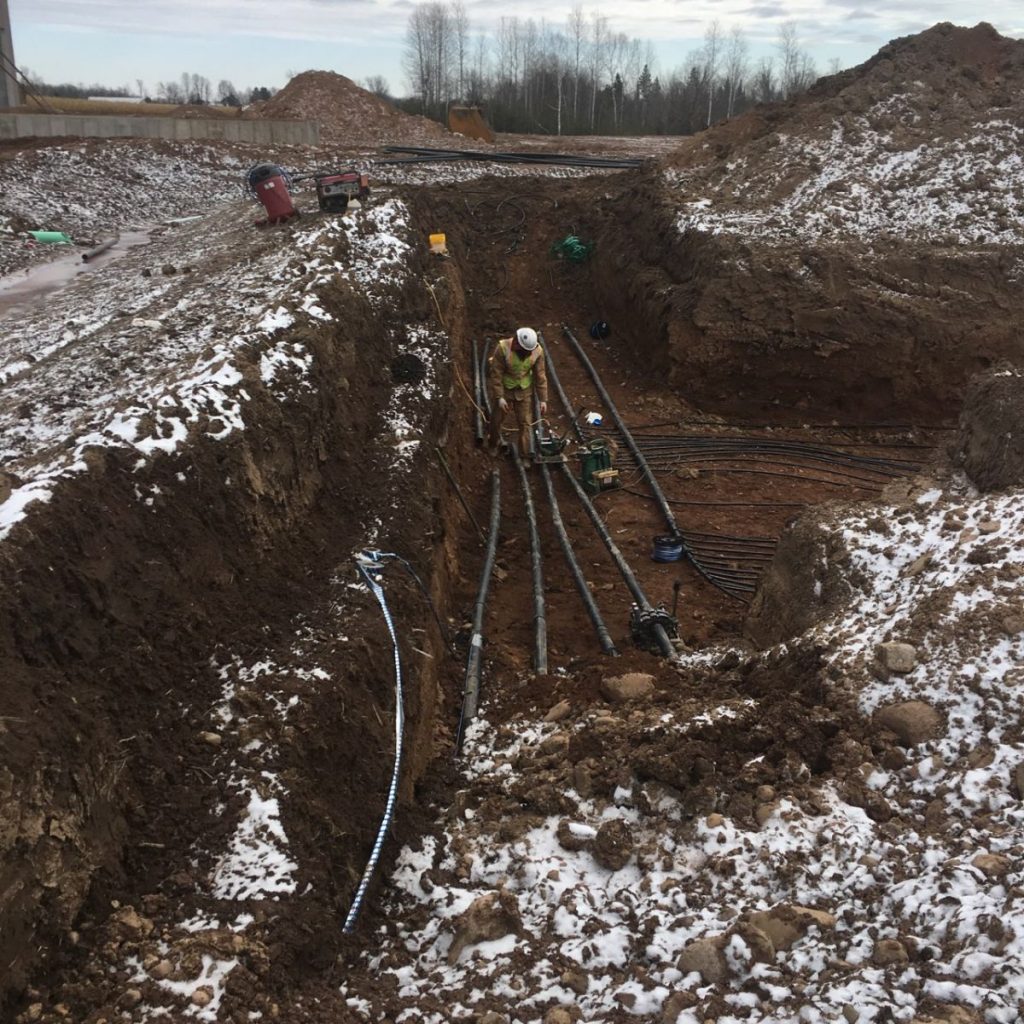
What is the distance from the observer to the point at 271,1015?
3.08 m

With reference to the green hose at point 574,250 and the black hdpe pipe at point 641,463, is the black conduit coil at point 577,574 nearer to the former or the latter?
the black hdpe pipe at point 641,463

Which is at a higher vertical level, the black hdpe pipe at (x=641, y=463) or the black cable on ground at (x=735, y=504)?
the black hdpe pipe at (x=641, y=463)

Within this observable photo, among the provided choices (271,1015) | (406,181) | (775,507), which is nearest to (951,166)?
(775,507)

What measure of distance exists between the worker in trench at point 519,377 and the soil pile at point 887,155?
540 centimetres

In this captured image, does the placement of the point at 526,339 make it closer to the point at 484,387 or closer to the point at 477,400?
the point at 477,400

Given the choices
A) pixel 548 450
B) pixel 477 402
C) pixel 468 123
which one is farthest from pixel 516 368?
pixel 468 123

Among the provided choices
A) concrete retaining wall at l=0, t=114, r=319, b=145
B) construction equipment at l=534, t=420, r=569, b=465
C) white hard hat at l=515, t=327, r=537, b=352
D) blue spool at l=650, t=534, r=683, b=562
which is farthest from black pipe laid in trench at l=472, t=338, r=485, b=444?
concrete retaining wall at l=0, t=114, r=319, b=145

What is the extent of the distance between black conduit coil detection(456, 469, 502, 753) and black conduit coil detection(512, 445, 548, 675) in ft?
1.08

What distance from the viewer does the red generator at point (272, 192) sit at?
12.6 metres

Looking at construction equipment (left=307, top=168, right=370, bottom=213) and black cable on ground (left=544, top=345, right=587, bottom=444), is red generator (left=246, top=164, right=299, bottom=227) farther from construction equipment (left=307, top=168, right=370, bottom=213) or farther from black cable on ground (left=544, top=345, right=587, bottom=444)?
black cable on ground (left=544, top=345, right=587, bottom=444)

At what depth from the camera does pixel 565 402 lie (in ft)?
39.6

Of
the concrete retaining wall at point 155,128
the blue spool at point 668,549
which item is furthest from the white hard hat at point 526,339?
the concrete retaining wall at point 155,128

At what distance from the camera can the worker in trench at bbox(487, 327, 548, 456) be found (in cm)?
969

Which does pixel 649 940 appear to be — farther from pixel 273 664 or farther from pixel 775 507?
pixel 775 507
